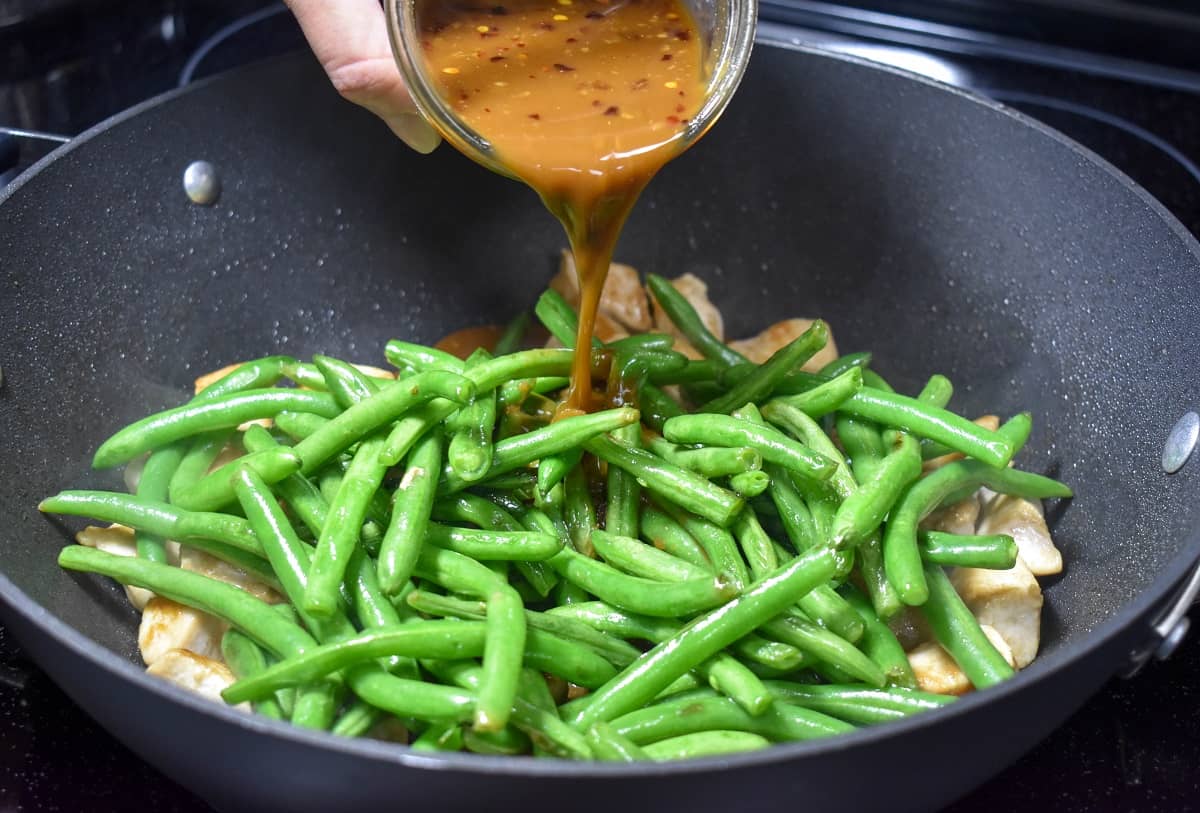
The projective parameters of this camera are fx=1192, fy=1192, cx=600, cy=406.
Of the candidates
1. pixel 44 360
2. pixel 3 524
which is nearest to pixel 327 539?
pixel 3 524

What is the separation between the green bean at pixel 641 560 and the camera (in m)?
2.35

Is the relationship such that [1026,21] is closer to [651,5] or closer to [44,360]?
[651,5]

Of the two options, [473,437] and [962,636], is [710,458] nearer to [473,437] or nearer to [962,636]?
[473,437]

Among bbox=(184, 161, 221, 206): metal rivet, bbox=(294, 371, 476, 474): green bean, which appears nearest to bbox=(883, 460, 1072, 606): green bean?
bbox=(294, 371, 476, 474): green bean

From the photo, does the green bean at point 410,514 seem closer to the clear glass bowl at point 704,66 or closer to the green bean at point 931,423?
the clear glass bowl at point 704,66

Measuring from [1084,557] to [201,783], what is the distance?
6.30 ft

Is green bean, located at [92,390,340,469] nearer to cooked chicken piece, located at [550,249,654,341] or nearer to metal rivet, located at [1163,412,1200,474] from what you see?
cooked chicken piece, located at [550,249,654,341]

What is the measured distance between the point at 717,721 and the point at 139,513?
129 centimetres

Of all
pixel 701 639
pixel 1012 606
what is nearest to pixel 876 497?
pixel 1012 606

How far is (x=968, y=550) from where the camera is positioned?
8.09ft

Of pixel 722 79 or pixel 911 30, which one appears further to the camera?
pixel 911 30

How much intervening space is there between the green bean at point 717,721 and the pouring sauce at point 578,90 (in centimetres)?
91

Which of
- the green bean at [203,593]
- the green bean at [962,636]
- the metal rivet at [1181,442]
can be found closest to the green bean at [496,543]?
the green bean at [203,593]

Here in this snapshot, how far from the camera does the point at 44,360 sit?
8.93 ft
